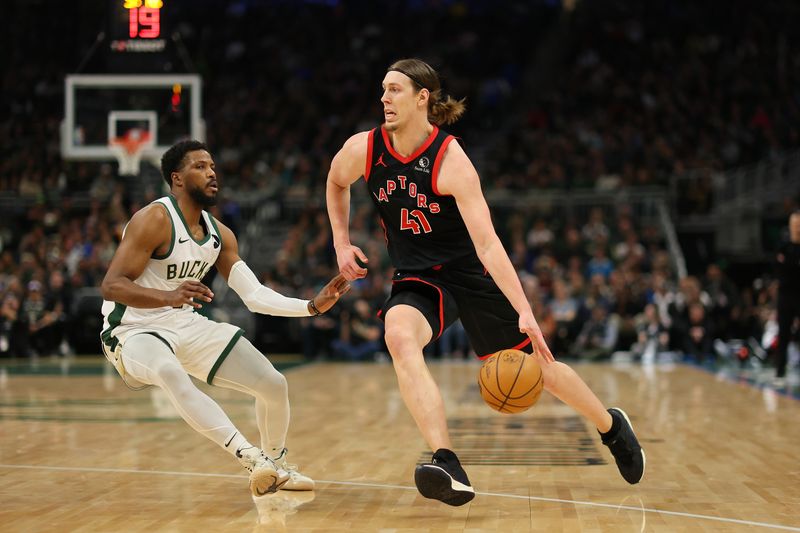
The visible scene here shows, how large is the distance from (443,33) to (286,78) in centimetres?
447

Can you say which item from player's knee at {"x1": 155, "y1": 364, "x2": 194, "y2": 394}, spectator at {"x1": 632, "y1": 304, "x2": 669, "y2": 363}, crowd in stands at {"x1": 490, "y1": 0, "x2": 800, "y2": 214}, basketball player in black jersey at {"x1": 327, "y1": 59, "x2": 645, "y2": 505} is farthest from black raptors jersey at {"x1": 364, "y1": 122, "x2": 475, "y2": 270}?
crowd in stands at {"x1": 490, "y1": 0, "x2": 800, "y2": 214}

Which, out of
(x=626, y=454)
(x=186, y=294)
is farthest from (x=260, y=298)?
(x=626, y=454)

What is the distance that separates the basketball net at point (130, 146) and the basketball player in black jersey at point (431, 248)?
1027 centimetres

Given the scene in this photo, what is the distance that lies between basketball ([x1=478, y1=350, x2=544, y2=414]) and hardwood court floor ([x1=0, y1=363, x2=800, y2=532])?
0.50m

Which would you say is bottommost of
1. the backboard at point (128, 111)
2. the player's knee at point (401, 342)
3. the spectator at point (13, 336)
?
the spectator at point (13, 336)

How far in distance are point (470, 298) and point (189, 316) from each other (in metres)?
1.51

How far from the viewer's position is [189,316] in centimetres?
603

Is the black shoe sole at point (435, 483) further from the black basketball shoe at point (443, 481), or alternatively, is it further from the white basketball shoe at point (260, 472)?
the white basketball shoe at point (260, 472)

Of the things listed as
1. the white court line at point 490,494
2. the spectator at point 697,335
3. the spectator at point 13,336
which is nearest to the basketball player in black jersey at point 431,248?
the white court line at point 490,494

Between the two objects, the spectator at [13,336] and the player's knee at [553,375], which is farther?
the spectator at [13,336]

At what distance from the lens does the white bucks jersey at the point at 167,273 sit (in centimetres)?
589

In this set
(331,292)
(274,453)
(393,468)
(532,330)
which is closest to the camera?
(532,330)

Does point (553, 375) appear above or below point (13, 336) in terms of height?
above

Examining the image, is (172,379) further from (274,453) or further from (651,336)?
(651,336)
